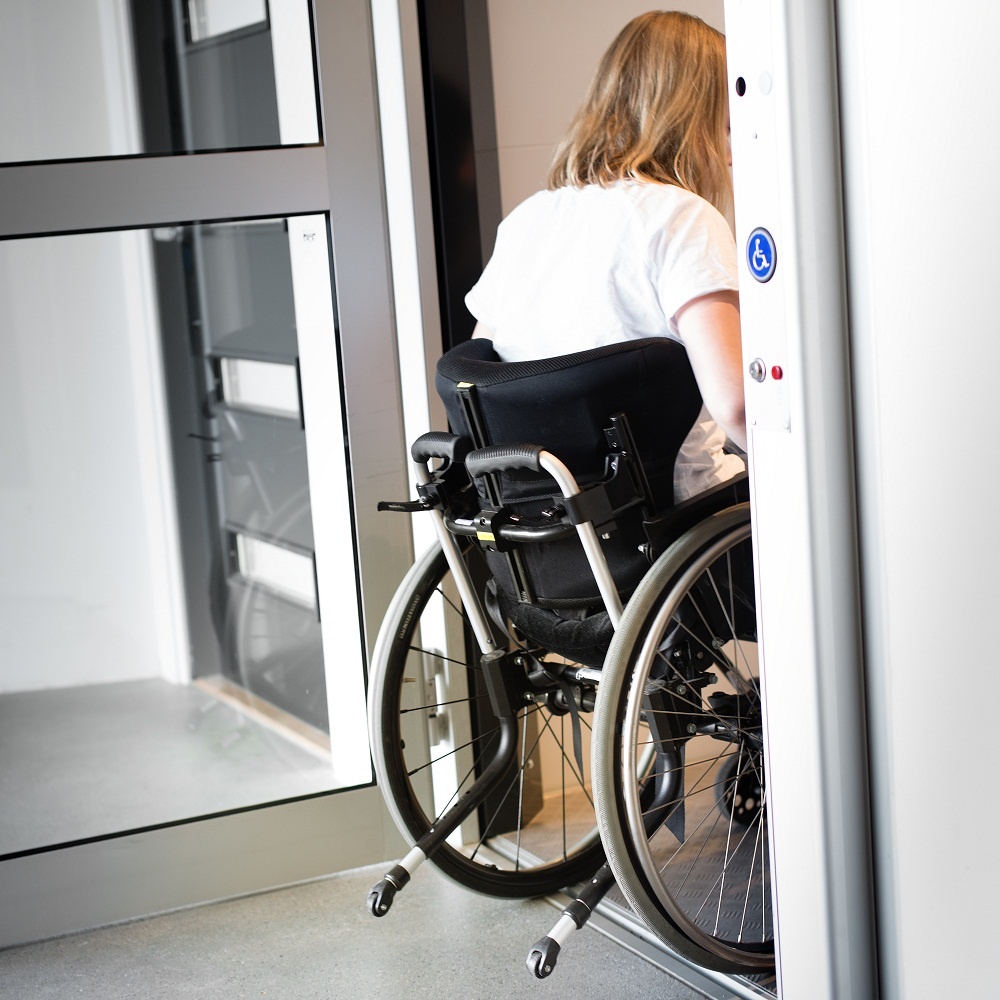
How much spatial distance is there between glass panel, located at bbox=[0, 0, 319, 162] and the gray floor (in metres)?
1.36

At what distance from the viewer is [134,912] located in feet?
7.14

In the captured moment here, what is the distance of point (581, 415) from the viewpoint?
156cm

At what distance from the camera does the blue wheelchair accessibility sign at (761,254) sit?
1055 mm

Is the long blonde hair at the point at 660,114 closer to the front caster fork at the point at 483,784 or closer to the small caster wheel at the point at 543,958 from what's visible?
the front caster fork at the point at 483,784

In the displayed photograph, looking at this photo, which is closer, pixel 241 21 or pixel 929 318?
pixel 929 318

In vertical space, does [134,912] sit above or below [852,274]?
below

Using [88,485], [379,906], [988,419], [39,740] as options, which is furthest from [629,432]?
[39,740]

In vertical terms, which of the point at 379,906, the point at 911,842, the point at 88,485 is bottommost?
the point at 379,906

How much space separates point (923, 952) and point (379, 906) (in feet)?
3.26

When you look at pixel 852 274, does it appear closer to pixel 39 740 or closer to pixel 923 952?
pixel 923 952

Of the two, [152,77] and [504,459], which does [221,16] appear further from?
[504,459]

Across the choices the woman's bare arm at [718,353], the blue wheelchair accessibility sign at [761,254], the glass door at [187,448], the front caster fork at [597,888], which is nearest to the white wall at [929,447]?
the blue wheelchair accessibility sign at [761,254]

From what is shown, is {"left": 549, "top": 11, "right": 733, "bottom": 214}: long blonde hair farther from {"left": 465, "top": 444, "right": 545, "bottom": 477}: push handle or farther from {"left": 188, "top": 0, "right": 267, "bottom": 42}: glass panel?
{"left": 188, "top": 0, "right": 267, "bottom": 42}: glass panel

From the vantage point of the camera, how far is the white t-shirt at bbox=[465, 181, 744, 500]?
5.18 ft
